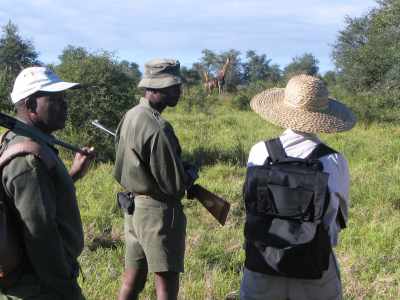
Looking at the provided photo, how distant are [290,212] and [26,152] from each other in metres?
1.15

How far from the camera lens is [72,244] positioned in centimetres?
234

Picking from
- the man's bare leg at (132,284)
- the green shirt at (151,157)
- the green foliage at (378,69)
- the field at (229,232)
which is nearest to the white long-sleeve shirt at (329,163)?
the green shirt at (151,157)

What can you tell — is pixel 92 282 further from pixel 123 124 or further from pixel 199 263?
pixel 123 124

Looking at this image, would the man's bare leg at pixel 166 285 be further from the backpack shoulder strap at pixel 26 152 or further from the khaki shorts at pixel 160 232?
the backpack shoulder strap at pixel 26 152

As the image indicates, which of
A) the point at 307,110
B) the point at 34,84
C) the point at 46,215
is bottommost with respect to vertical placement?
the point at 46,215

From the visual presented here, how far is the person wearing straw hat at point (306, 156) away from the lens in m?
2.63

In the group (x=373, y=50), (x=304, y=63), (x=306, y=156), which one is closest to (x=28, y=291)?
(x=306, y=156)

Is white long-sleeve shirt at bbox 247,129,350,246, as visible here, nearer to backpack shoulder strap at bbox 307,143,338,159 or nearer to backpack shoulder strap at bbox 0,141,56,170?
backpack shoulder strap at bbox 307,143,338,159

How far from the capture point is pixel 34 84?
229 cm

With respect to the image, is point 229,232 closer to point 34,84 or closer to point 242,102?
point 34,84

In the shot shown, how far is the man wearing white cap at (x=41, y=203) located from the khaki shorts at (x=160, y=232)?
1138 mm

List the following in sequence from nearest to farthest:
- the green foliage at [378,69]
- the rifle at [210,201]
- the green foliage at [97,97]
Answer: the rifle at [210,201]
the green foliage at [97,97]
the green foliage at [378,69]

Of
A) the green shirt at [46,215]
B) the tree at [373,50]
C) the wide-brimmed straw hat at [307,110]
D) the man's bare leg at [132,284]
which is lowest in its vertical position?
the tree at [373,50]

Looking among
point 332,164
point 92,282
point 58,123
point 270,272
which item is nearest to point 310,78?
point 332,164
